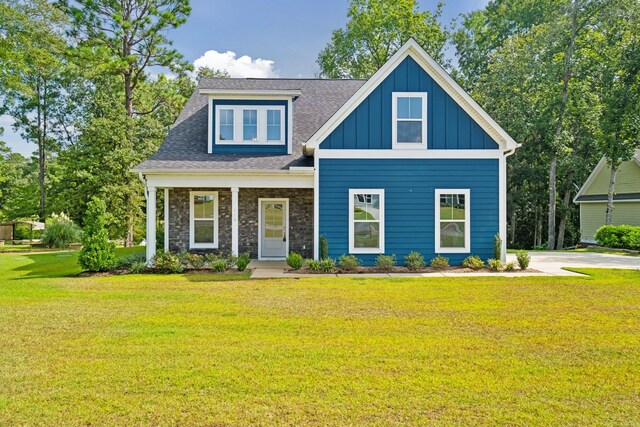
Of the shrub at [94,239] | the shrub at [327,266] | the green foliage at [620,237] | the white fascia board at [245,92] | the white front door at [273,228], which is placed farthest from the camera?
the green foliage at [620,237]

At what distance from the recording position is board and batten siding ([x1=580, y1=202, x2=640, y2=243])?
2580 centimetres

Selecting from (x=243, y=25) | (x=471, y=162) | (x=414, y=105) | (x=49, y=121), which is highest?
(x=243, y=25)

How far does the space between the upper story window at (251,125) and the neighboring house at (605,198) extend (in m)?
21.4

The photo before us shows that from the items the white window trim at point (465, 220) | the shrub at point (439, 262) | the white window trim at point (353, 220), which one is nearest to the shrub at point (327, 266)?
the white window trim at point (353, 220)

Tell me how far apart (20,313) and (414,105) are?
36.8 feet

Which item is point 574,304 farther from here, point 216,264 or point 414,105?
point 216,264

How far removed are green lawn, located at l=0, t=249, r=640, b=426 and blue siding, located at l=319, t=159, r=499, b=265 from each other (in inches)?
161

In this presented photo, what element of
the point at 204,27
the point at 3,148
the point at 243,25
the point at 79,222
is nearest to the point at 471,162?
the point at 243,25

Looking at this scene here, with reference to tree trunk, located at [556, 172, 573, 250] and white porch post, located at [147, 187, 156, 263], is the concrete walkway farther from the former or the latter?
tree trunk, located at [556, 172, 573, 250]

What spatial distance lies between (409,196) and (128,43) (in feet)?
70.0

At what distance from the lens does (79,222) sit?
2794cm

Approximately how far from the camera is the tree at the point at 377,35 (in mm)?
33500

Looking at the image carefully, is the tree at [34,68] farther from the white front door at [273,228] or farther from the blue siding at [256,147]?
the white front door at [273,228]

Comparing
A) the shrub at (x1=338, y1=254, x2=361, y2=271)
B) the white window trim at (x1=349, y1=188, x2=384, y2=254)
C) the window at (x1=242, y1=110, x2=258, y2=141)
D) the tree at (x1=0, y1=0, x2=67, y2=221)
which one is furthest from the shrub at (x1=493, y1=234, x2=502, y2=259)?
the tree at (x1=0, y1=0, x2=67, y2=221)
